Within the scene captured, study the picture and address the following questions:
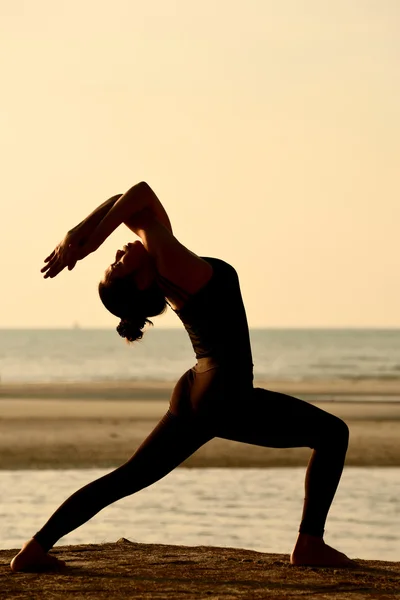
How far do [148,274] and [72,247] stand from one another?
38 centimetres

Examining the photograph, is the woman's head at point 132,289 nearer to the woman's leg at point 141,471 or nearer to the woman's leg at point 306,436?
the woman's leg at point 141,471

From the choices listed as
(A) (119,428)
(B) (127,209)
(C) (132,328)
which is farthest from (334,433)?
(A) (119,428)

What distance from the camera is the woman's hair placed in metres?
6.14

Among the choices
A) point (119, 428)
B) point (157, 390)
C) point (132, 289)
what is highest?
point (157, 390)

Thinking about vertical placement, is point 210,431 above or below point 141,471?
above

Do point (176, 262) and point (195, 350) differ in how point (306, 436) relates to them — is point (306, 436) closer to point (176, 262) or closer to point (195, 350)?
point (195, 350)

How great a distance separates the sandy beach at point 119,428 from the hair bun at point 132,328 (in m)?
9.45

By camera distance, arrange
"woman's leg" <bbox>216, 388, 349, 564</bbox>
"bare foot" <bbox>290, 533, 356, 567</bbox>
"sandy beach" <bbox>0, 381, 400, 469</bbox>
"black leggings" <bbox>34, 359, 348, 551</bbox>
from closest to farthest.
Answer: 1. "black leggings" <bbox>34, 359, 348, 551</bbox>
2. "woman's leg" <bbox>216, 388, 349, 564</bbox>
3. "bare foot" <bbox>290, 533, 356, 567</bbox>
4. "sandy beach" <bbox>0, 381, 400, 469</bbox>

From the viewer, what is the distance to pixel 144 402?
29109mm

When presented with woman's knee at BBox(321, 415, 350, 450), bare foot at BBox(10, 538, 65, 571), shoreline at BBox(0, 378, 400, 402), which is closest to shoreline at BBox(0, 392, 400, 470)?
shoreline at BBox(0, 378, 400, 402)

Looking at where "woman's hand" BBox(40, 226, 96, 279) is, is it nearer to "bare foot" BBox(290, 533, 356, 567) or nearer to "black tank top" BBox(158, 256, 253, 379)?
"black tank top" BBox(158, 256, 253, 379)

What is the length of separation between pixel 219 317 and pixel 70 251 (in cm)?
76

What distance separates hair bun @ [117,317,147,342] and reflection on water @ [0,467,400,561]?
336 centimetres

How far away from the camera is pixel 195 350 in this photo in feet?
20.6
